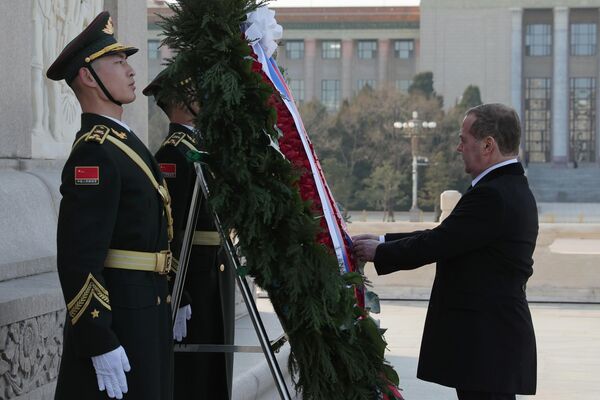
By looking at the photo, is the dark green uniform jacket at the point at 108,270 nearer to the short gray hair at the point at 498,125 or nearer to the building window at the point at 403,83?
the short gray hair at the point at 498,125

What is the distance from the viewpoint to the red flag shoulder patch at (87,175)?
271 cm

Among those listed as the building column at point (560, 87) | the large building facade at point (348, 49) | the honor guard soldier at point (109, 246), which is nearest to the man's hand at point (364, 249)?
the honor guard soldier at point (109, 246)

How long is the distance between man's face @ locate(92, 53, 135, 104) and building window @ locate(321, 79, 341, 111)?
68674mm

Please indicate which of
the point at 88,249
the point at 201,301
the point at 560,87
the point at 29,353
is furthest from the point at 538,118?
the point at 88,249

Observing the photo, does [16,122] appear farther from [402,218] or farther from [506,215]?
[402,218]

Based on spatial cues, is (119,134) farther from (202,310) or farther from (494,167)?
(494,167)

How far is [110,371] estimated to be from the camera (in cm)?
262

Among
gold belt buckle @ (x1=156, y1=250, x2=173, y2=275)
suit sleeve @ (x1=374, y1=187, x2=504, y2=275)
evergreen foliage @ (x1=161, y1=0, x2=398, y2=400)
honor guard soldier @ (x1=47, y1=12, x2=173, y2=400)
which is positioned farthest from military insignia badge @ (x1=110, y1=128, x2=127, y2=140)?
suit sleeve @ (x1=374, y1=187, x2=504, y2=275)

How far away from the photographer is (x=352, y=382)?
9.64ft

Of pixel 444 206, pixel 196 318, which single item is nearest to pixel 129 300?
pixel 196 318

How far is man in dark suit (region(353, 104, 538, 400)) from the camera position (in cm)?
328

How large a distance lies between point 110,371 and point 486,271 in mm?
1311

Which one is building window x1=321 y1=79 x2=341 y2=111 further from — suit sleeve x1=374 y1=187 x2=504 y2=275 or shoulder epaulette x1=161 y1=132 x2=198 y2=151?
suit sleeve x1=374 y1=187 x2=504 y2=275

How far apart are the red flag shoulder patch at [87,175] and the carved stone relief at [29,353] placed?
937 millimetres
